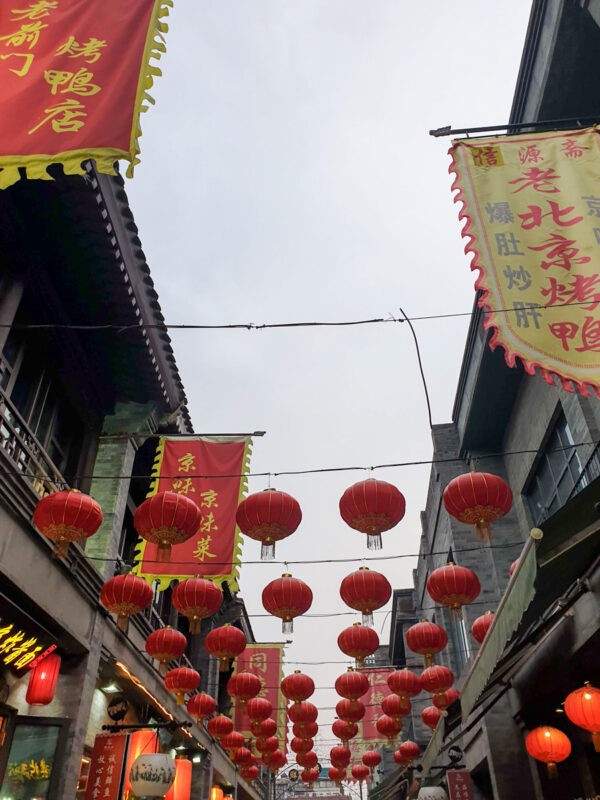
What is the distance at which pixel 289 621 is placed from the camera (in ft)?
37.0

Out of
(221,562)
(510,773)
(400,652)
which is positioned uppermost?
(400,652)

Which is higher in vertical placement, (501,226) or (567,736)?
(501,226)

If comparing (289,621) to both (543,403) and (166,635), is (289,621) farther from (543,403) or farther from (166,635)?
(543,403)

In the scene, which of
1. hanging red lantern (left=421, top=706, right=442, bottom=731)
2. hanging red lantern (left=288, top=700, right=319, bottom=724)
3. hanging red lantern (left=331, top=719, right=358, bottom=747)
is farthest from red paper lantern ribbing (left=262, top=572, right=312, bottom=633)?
hanging red lantern (left=331, top=719, right=358, bottom=747)

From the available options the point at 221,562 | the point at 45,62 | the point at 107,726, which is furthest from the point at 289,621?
the point at 45,62

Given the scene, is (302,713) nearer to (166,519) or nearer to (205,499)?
(205,499)

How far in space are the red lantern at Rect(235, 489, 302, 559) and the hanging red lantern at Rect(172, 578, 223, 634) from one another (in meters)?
2.24

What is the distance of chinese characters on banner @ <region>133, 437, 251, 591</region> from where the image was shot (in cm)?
1150

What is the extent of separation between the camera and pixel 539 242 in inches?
262

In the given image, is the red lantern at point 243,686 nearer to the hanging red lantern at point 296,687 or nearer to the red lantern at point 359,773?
the hanging red lantern at point 296,687

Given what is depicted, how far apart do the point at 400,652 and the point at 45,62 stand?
34254 mm

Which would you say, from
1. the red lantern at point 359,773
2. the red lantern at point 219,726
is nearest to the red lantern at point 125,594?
the red lantern at point 219,726

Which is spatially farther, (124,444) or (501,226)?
(124,444)

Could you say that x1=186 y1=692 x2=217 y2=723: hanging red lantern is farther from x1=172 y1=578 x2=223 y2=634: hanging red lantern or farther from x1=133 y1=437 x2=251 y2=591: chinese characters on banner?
x1=172 y1=578 x2=223 y2=634: hanging red lantern
